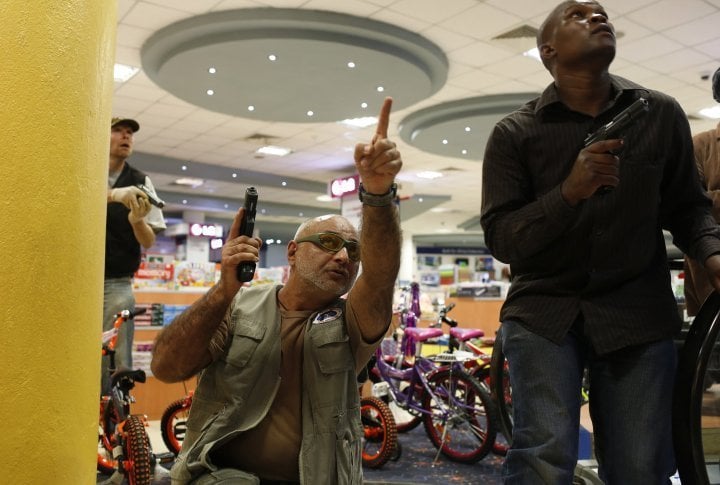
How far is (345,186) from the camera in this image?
11.2 m

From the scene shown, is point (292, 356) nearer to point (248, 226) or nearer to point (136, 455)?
point (248, 226)

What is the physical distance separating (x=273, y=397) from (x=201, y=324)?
28 cm

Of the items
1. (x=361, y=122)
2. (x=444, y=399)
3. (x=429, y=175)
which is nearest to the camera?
(x=444, y=399)

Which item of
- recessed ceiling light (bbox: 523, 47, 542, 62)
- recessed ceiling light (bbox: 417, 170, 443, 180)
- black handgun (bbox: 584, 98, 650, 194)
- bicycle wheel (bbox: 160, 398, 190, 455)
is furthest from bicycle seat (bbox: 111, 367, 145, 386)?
recessed ceiling light (bbox: 417, 170, 443, 180)

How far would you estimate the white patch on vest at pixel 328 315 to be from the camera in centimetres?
183

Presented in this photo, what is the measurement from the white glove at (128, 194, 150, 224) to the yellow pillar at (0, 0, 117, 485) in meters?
1.95

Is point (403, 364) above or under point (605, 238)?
under

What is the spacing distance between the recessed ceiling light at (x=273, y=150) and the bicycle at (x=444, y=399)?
8297mm

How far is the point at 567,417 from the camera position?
1537 millimetres

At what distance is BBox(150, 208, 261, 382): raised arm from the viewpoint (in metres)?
1.63

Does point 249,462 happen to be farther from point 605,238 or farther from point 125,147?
point 125,147

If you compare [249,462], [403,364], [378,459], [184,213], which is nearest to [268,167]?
[184,213]

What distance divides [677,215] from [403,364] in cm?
382

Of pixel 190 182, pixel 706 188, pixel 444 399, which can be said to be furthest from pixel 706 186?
pixel 190 182
